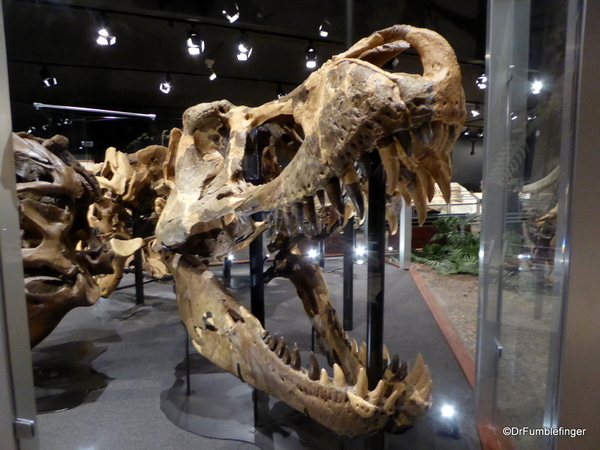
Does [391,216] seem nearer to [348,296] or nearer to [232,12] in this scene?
[348,296]

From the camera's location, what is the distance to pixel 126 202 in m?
3.99

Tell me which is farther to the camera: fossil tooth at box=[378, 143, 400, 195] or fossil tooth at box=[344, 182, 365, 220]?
fossil tooth at box=[344, 182, 365, 220]

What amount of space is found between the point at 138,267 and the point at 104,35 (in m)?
2.18

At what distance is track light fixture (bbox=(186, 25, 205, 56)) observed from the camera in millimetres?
3262

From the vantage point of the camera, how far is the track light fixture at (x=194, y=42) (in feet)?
10.7

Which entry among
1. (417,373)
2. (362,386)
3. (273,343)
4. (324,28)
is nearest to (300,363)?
(273,343)

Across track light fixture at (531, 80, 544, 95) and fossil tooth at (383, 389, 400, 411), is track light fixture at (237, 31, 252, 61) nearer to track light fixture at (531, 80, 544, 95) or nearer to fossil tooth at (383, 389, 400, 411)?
track light fixture at (531, 80, 544, 95)

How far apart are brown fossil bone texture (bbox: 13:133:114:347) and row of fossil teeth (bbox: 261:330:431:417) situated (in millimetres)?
1305

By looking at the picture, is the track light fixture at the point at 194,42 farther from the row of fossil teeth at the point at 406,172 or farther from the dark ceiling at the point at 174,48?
the row of fossil teeth at the point at 406,172

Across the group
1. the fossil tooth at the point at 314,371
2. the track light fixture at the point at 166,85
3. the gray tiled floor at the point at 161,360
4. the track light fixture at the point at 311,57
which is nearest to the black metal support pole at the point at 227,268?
the gray tiled floor at the point at 161,360

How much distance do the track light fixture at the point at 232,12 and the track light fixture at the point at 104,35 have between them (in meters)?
0.92

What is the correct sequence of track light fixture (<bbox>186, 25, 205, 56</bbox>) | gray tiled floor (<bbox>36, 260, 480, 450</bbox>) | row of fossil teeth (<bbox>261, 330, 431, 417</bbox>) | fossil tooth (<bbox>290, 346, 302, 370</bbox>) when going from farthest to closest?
track light fixture (<bbox>186, 25, 205, 56</bbox>)
gray tiled floor (<bbox>36, 260, 480, 450</bbox>)
fossil tooth (<bbox>290, 346, 302, 370</bbox>)
row of fossil teeth (<bbox>261, 330, 431, 417</bbox>)

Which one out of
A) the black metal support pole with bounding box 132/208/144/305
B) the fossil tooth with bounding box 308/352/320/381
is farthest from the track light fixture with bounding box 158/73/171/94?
the fossil tooth with bounding box 308/352/320/381

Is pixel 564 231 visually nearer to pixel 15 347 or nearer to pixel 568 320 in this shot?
pixel 568 320
